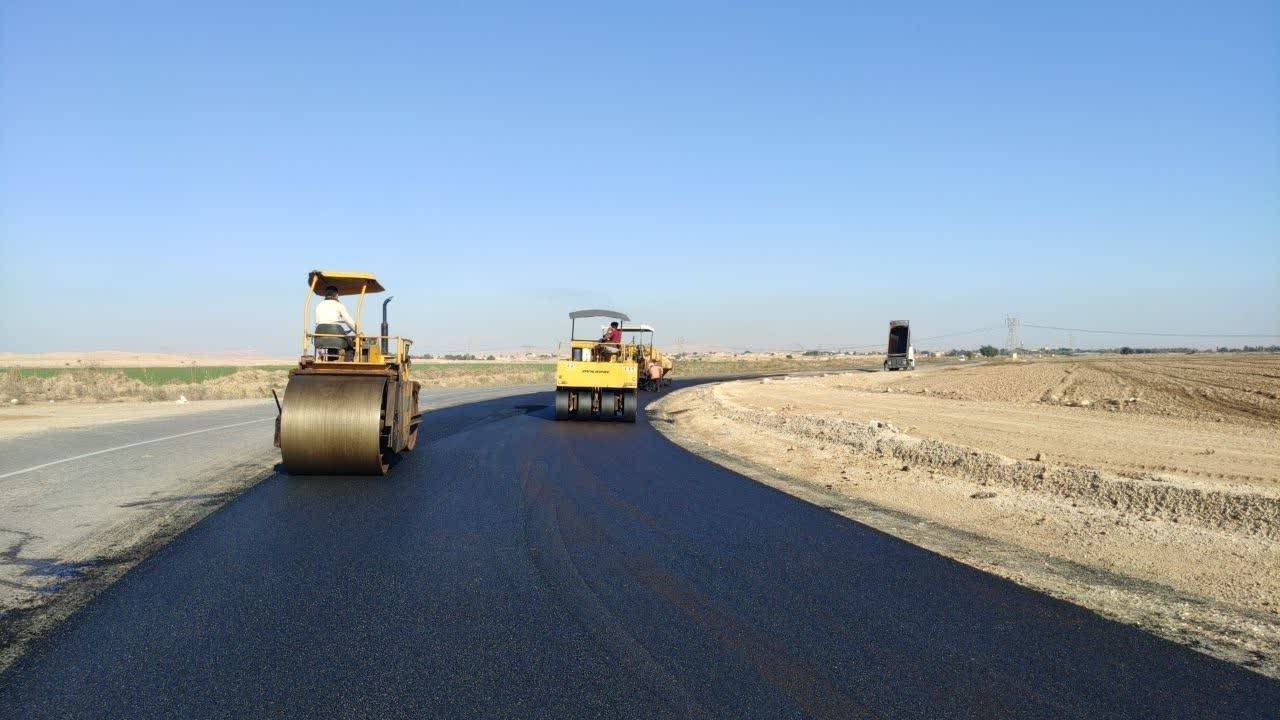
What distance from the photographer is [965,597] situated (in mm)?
5438

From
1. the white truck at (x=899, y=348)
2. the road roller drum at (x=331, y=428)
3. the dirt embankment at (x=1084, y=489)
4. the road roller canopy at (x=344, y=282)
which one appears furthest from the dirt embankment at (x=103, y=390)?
the white truck at (x=899, y=348)

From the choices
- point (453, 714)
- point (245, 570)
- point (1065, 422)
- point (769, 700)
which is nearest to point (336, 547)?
point (245, 570)

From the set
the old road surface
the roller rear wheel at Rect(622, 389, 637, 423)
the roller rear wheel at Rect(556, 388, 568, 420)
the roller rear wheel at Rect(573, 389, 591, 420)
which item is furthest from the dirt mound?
the old road surface

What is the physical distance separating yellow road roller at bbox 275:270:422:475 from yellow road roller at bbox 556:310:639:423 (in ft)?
26.5

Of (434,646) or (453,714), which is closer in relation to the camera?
(453,714)

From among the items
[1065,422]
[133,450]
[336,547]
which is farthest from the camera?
[1065,422]

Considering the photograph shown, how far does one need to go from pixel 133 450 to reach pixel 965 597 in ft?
44.3

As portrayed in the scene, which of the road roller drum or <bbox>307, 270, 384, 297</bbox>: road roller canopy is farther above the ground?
<bbox>307, 270, 384, 297</bbox>: road roller canopy

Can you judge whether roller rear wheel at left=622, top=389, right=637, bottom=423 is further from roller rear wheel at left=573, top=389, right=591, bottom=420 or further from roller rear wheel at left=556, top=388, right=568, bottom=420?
roller rear wheel at left=556, top=388, right=568, bottom=420

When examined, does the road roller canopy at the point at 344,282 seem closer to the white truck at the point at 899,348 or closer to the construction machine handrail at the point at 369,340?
the construction machine handrail at the point at 369,340

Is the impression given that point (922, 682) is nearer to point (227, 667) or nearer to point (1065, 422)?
point (227, 667)

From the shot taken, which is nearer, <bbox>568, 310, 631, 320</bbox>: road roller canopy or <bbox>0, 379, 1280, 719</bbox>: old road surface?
<bbox>0, 379, 1280, 719</bbox>: old road surface

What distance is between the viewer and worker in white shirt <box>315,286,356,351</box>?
10898 mm

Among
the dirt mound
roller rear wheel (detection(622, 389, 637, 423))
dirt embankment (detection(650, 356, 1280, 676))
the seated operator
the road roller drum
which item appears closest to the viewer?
dirt embankment (detection(650, 356, 1280, 676))
